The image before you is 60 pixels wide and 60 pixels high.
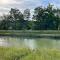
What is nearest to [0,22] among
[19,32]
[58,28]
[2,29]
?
[2,29]

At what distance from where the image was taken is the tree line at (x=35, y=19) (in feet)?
111

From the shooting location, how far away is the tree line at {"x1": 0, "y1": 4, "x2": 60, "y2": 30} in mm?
33741

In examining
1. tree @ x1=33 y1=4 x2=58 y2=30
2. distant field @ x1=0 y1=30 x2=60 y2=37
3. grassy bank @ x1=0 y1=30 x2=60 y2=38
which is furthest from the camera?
tree @ x1=33 y1=4 x2=58 y2=30

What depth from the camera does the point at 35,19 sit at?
3706 cm

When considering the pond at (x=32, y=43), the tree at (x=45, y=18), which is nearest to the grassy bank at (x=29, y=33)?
the tree at (x=45, y=18)

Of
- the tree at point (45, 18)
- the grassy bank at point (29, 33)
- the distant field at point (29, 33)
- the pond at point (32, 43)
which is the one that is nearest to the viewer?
the pond at point (32, 43)

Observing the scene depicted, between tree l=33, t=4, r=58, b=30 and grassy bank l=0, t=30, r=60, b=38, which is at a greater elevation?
tree l=33, t=4, r=58, b=30

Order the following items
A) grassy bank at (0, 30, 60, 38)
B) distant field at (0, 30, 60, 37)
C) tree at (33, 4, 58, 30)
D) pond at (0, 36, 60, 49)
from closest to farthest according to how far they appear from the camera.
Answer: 1. pond at (0, 36, 60, 49)
2. grassy bank at (0, 30, 60, 38)
3. distant field at (0, 30, 60, 37)
4. tree at (33, 4, 58, 30)

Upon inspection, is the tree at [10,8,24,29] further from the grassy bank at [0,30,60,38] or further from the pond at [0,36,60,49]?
the pond at [0,36,60,49]

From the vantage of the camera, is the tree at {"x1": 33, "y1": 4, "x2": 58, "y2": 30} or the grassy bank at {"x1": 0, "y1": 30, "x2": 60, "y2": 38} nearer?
the grassy bank at {"x1": 0, "y1": 30, "x2": 60, "y2": 38}

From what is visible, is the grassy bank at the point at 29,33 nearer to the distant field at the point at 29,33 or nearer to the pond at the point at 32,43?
the distant field at the point at 29,33

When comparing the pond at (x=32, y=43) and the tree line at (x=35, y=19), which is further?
the tree line at (x=35, y=19)

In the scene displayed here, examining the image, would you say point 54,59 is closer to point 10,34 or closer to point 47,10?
point 10,34

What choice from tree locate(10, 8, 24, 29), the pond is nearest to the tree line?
tree locate(10, 8, 24, 29)
